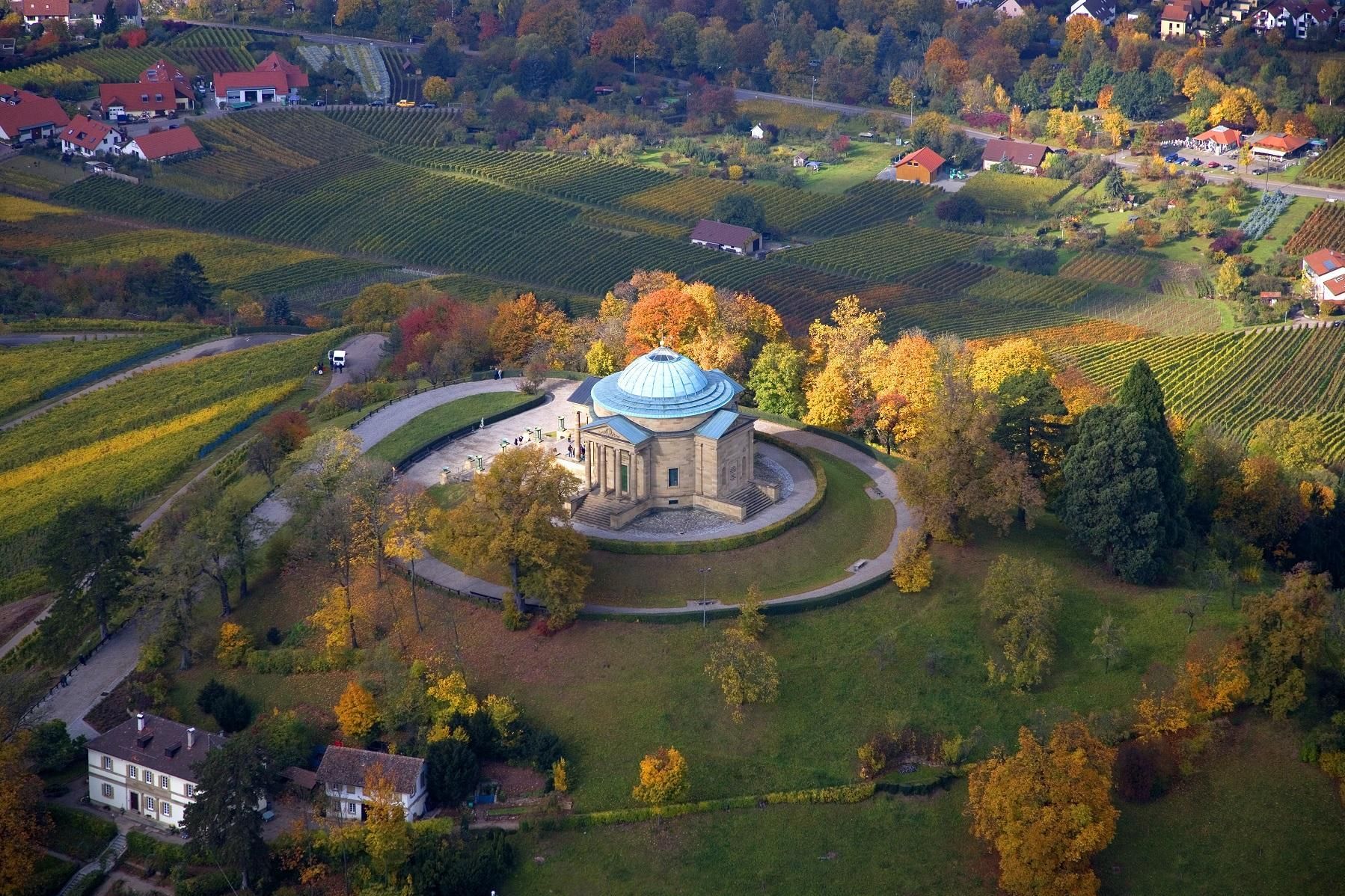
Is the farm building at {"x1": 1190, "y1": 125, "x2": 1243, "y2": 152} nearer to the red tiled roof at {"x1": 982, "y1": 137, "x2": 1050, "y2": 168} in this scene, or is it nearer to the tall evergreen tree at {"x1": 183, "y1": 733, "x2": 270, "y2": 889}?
the red tiled roof at {"x1": 982, "y1": 137, "x2": 1050, "y2": 168}

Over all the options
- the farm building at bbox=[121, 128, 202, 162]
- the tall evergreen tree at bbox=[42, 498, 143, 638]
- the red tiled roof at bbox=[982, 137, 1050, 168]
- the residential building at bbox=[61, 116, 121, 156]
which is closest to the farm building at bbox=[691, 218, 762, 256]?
the red tiled roof at bbox=[982, 137, 1050, 168]

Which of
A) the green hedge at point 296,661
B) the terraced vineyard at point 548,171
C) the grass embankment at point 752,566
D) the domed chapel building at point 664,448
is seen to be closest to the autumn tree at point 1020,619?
the grass embankment at point 752,566

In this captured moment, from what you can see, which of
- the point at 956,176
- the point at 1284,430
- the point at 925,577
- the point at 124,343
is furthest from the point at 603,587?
the point at 956,176

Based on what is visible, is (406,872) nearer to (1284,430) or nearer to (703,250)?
(1284,430)

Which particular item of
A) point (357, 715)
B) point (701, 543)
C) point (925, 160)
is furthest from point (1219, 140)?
point (357, 715)

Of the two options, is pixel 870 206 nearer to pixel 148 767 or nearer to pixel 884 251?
pixel 884 251

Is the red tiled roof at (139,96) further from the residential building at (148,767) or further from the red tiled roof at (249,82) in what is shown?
the residential building at (148,767)

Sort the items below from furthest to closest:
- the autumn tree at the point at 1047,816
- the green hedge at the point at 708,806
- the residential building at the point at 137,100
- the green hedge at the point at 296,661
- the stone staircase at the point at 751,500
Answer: the residential building at the point at 137,100
the stone staircase at the point at 751,500
the green hedge at the point at 296,661
the green hedge at the point at 708,806
the autumn tree at the point at 1047,816
